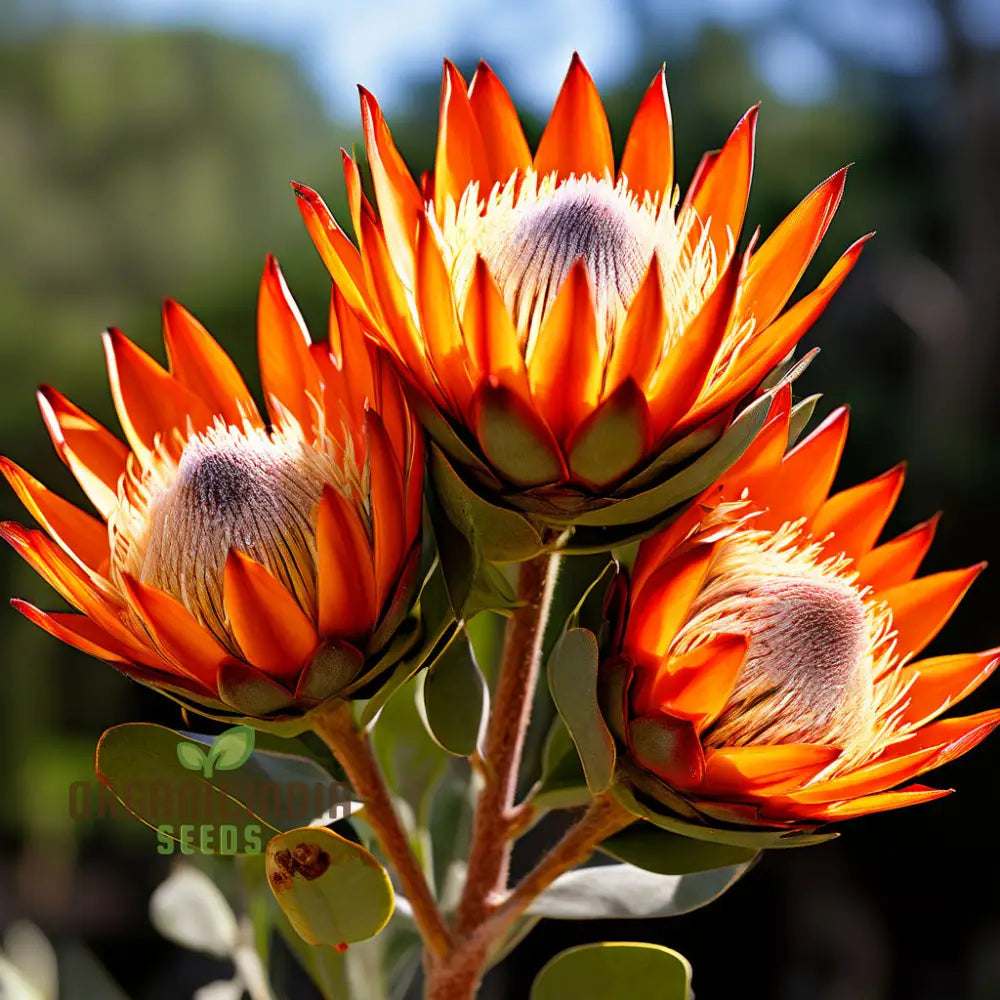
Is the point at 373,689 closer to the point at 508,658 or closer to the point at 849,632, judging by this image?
the point at 508,658

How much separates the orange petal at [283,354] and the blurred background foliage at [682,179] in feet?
6.88

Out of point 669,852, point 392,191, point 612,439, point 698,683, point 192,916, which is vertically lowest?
point 192,916

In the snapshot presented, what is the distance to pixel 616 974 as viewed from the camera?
57 cm

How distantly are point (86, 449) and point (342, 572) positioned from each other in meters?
0.19

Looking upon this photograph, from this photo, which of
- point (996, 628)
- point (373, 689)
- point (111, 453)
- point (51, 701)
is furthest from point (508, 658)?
point (51, 701)

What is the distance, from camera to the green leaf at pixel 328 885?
447 millimetres

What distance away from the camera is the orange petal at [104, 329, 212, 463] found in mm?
560

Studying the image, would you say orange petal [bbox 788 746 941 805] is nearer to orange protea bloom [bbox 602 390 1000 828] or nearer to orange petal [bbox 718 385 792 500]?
orange protea bloom [bbox 602 390 1000 828]

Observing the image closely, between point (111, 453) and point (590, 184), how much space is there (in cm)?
27

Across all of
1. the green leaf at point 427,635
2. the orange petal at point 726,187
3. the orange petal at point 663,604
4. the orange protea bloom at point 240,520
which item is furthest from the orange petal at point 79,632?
the orange petal at point 726,187

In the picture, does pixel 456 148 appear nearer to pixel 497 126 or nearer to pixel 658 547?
pixel 497 126

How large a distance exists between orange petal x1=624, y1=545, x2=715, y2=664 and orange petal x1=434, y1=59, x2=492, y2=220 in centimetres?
20

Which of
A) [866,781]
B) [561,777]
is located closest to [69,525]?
[561,777]

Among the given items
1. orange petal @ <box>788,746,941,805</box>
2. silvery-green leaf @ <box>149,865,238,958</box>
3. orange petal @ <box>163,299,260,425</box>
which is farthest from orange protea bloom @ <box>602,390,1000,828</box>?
silvery-green leaf @ <box>149,865,238,958</box>
